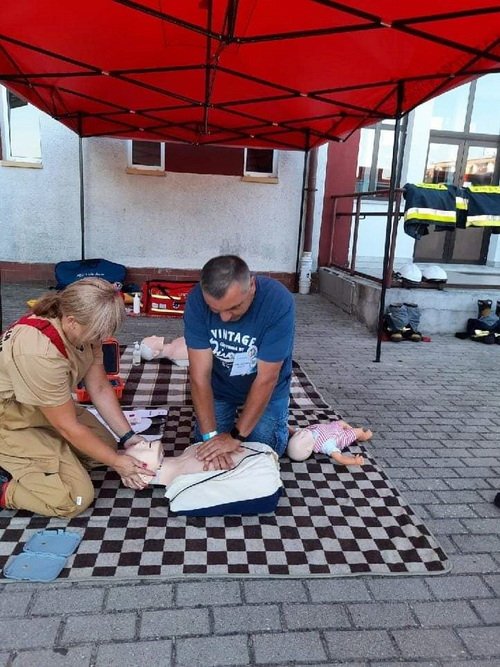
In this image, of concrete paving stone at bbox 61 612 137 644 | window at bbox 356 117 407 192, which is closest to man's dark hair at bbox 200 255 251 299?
concrete paving stone at bbox 61 612 137 644

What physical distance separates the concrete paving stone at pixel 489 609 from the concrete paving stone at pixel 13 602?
1.67 metres

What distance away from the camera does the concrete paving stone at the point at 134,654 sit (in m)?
1.62

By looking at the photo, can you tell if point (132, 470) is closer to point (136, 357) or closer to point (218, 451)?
point (218, 451)

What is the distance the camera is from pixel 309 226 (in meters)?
8.17

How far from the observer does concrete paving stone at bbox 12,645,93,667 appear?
1605 mm

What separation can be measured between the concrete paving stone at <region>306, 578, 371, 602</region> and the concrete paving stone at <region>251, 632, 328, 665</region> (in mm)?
190

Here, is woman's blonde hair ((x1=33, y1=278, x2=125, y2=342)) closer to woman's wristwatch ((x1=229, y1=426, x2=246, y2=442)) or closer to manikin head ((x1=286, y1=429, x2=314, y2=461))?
woman's wristwatch ((x1=229, y1=426, x2=246, y2=442))

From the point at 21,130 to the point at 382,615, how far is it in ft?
26.1

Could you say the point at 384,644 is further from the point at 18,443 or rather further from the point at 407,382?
the point at 407,382

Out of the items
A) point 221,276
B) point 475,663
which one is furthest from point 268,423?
point 475,663

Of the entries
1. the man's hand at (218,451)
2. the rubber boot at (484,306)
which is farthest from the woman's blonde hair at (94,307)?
the rubber boot at (484,306)

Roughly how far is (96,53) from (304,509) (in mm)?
3726

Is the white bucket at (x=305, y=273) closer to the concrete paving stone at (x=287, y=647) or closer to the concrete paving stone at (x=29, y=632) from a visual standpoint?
the concrete paving stone at (x=287, y=647)

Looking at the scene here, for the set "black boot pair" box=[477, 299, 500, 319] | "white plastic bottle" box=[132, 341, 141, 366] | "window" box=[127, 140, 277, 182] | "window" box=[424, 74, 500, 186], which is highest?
"window" box=[424, 74, 500, 186]
